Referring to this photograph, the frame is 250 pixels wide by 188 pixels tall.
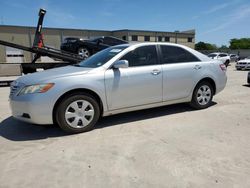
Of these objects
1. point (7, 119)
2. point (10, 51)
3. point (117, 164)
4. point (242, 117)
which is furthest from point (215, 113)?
point (10, 51)

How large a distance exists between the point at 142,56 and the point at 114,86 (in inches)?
36.6

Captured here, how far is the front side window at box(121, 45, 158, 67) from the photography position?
447 cm

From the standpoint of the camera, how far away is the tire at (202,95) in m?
5.28

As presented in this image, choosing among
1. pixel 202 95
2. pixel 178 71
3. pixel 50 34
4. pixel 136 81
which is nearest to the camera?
pixel 136 81

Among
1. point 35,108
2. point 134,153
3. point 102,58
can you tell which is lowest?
point 134,153

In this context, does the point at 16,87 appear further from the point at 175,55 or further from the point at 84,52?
the point at 84,52

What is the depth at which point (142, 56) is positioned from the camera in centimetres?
461

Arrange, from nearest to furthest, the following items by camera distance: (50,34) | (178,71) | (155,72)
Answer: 1. (155,72)
2. (178,71)
3. (50,34)

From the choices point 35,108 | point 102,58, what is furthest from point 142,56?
point 35,108

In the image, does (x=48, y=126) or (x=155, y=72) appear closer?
(x=48, y=126)

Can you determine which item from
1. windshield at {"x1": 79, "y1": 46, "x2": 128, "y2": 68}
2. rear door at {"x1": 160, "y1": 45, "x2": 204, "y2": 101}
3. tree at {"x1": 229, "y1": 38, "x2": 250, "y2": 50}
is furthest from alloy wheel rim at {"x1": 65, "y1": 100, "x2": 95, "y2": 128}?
tree at {"x1": 229, "y1": 38, "x2": 250, "y2": 50}

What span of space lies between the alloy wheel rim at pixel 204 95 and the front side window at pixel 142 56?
56.0 inches

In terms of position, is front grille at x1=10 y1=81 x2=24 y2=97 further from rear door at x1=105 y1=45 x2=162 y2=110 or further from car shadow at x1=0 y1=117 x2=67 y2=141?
rear door at x1=105 y1=45 x2=162 y2=110

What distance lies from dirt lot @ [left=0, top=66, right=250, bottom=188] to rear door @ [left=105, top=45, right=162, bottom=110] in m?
0.46
